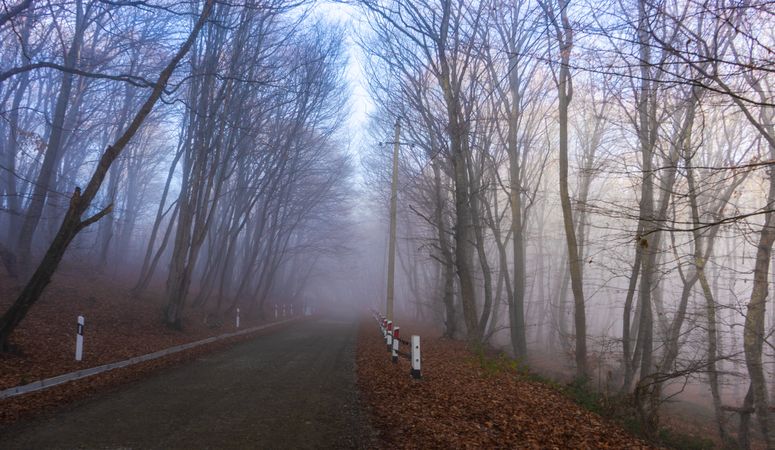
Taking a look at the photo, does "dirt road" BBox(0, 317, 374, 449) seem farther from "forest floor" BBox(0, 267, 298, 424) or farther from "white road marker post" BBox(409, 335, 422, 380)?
"white road marker post" BBox(409, 335, 422, 380)

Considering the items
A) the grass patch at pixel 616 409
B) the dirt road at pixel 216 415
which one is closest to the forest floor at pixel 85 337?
the dirt road at pixel 216 415

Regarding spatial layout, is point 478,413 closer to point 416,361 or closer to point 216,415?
point 416,361

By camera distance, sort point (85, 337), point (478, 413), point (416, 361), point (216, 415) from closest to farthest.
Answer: point (216, 415) < point (478, 413) < point (416, 361) < point (85, 337)

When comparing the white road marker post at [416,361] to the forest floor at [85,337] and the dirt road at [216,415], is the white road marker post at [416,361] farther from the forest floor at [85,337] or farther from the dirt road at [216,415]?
the forest floor at [85,337]

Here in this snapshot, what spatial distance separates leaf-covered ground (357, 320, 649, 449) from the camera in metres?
5.46

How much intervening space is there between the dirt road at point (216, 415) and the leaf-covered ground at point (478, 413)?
0.48 m

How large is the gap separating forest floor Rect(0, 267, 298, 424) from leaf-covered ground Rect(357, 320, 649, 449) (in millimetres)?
4404

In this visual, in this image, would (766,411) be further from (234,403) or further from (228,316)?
(228,316)

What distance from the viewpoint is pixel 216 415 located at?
5988mm

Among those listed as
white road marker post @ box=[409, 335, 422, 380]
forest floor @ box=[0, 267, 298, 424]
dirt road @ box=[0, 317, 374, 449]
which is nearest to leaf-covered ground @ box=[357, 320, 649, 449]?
white road marker post @ box=[409, 335, 422, 380]

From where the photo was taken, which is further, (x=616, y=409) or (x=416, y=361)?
(x=416, y=361)

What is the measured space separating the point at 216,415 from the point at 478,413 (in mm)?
3456

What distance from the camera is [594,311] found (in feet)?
185

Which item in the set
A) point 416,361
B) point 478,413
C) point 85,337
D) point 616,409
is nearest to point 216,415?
point 478,413
